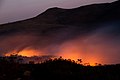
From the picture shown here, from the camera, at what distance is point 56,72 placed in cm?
1658

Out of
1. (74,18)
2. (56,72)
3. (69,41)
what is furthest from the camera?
(74,18)

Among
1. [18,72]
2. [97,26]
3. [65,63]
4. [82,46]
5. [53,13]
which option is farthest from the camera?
[53,13]

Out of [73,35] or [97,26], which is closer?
[73,35]

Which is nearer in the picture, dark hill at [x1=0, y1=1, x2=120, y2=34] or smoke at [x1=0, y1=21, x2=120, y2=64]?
smoke at [x1=0, y1=21, x2=120, y2=64]

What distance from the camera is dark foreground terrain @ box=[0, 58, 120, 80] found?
1600 cm

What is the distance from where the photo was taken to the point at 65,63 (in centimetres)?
1877

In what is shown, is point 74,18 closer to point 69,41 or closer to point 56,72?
point 69,41

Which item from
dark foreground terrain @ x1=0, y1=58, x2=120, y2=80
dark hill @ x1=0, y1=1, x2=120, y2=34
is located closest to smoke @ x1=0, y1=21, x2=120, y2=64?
dark hill @ x1=0, y1=1, x2=120, y2=34

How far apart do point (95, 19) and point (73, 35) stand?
16.4m

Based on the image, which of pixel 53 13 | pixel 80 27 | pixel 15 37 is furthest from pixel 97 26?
pixel 53 13

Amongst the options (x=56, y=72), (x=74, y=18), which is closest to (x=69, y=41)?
(x=74, y=18)

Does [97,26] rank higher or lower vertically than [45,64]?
lower

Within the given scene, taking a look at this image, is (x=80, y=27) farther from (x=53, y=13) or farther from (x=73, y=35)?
(x=53, y=13)

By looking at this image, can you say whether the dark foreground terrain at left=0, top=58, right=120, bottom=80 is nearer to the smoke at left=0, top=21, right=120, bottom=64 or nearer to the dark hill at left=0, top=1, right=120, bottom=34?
the smoke at left=0, top=21, right=120, bottom=64
